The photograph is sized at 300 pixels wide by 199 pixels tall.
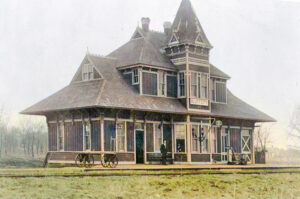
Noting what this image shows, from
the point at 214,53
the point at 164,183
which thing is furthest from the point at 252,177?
the point at 214,53

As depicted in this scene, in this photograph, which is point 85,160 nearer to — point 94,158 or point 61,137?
point 94,158

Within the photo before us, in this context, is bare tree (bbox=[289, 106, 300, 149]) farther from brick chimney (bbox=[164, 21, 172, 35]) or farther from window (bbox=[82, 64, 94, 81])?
window (bbox=[82, 64, 94, 81])

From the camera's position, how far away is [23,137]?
1390 inches

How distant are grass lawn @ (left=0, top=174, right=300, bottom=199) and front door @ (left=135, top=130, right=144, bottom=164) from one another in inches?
338

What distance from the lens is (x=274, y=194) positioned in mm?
24844

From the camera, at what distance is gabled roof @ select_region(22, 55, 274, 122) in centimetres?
3192

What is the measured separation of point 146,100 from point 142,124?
1526 millimetres

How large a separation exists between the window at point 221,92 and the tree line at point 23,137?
12705 mm

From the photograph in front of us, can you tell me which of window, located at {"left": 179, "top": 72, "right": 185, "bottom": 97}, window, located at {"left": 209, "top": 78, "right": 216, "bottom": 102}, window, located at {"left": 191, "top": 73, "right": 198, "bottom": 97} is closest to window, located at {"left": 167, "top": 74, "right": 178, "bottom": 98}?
window, located at {"left": 179, "top": 72, "right": 185, "bottom": 97}

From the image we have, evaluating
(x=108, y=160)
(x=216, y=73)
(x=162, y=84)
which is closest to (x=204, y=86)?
(x=216, y=73)

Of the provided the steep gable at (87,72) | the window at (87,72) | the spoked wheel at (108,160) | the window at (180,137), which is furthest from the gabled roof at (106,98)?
the spoked wheel at (108,160)

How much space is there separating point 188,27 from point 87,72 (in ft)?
25.0

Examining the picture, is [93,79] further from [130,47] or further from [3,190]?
[3,190]

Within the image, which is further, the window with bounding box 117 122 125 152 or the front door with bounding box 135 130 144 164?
the front door with bounding box 135 130 144 164
